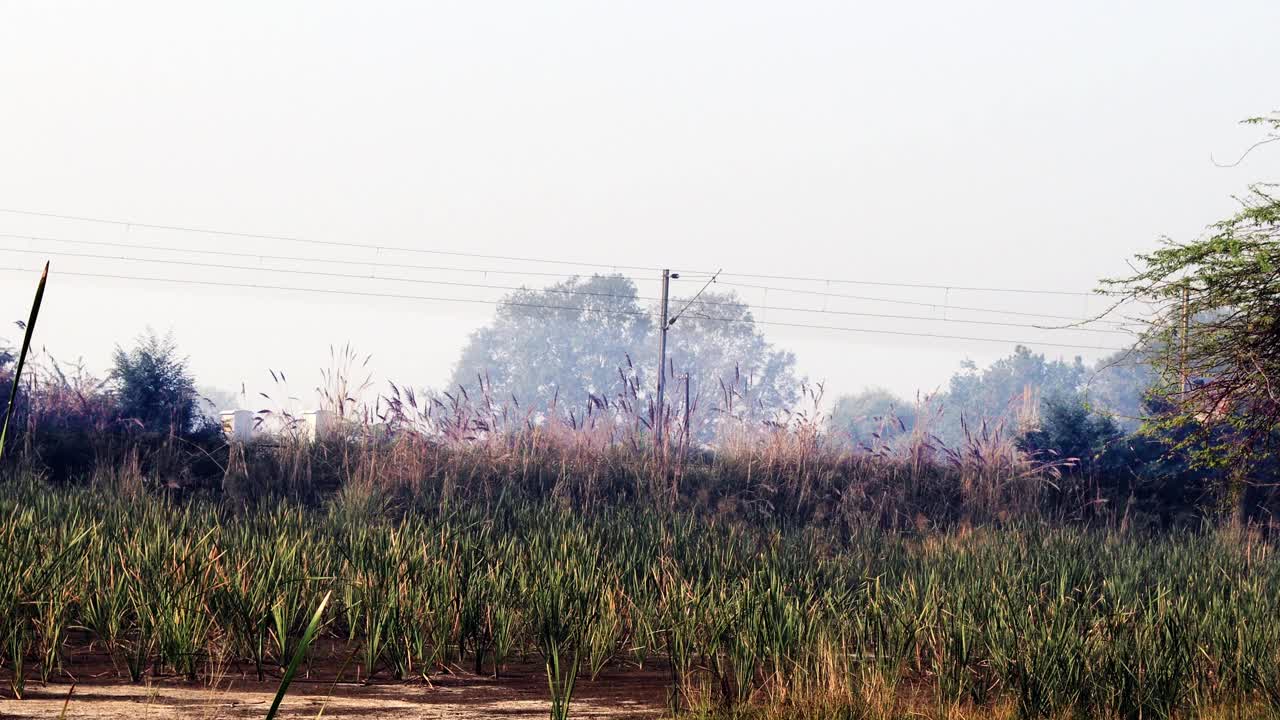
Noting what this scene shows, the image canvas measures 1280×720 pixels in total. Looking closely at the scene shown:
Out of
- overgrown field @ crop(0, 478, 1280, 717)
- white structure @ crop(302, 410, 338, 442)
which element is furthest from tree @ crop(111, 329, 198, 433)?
overgrown field @ crop(0, 478, 1280, 717)

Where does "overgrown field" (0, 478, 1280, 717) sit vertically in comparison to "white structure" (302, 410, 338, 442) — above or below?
below

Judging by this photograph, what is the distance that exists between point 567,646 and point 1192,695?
11.9ft

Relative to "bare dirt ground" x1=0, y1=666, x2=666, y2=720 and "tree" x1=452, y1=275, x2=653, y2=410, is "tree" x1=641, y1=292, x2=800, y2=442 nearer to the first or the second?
"tree" x1=452, y1=275, x2=653, y2=410

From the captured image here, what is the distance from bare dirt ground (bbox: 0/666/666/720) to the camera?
19.8 feet

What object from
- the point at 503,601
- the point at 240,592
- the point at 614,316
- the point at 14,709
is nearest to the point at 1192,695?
the point at 503,601

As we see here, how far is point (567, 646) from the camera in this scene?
26.2ft

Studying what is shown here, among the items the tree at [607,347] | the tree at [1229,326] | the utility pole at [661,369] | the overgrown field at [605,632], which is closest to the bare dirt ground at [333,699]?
the overgrown field at [605,632]

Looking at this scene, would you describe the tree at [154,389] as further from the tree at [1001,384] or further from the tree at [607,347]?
the tree at [1001,384]

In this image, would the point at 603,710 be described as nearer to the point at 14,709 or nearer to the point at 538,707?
the point at 538,707

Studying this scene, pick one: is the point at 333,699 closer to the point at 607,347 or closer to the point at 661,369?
the point at 661,369

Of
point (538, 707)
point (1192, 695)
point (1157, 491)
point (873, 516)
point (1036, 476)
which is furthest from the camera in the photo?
point (1157, 491)

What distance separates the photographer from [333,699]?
6512mm

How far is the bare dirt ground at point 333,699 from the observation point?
605 cm

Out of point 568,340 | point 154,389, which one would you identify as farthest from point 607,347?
point 154,389
